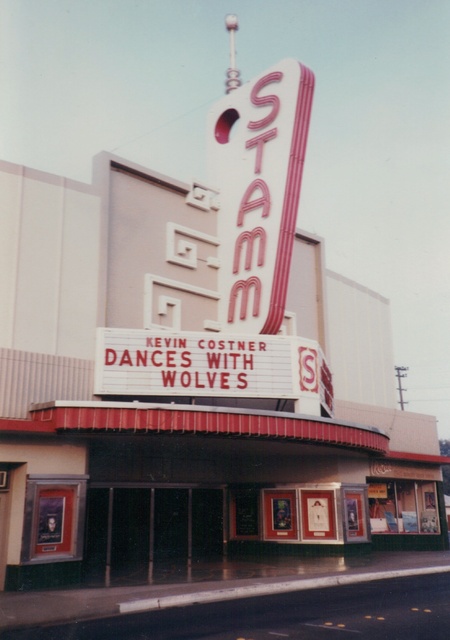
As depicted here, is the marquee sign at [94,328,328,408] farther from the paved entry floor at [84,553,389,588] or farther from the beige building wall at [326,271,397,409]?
the beige building wall at [326,271,397,409]

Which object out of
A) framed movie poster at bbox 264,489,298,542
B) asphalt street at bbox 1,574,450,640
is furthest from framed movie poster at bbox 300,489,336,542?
asphalt street at bbox 1,574,450,640

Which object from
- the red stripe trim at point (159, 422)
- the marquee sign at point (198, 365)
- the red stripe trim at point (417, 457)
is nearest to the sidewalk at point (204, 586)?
the red stripe trim at point (159, 422)

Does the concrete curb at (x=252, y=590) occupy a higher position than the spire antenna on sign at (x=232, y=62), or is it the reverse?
the spire antenna on sign at (x=232, y=62)

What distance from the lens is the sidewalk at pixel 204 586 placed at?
1108 cm

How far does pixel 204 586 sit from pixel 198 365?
513 cm

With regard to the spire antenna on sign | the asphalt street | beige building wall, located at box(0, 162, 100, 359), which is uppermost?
the spire antenna on sign

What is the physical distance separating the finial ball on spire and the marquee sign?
11.9 meters

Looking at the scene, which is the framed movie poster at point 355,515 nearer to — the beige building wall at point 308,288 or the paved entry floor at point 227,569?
the paved entry floor at point 227,569

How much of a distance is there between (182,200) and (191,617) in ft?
42.1

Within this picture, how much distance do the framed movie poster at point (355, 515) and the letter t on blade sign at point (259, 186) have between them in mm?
6370

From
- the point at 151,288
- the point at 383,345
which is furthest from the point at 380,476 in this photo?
the point at 151,288

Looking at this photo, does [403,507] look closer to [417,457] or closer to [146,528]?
[417,457]

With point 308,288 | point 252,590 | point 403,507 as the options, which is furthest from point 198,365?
point 403,507

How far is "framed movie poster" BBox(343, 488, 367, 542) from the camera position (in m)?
19.6
